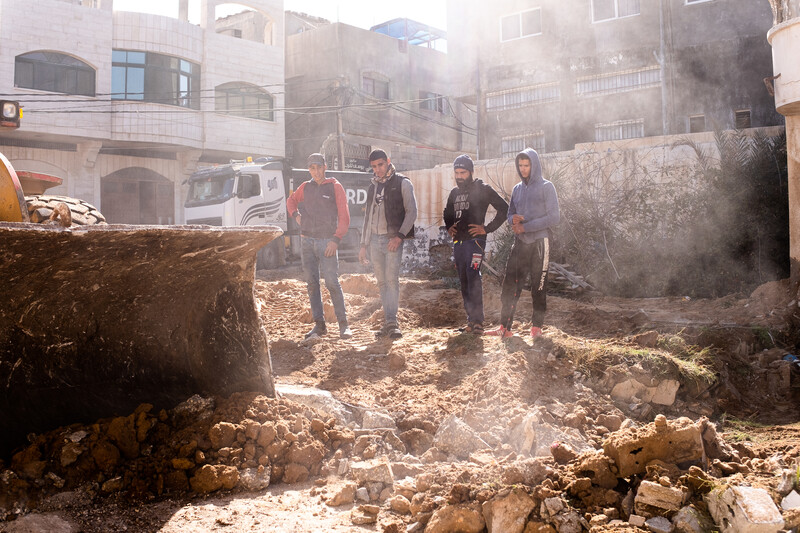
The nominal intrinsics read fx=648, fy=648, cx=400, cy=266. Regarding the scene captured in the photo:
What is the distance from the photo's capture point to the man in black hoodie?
18.7 feet

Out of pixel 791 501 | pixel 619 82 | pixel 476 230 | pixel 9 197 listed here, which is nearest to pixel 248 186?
pixel 476 230

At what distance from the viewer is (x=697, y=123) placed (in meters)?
17.2

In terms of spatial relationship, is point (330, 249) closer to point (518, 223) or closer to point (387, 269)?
point (387, 269)

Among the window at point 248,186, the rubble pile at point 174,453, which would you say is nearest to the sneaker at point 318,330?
the rubble pile at point 174,453

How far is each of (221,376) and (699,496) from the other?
2.41 m

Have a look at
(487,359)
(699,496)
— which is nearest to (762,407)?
(487,359)

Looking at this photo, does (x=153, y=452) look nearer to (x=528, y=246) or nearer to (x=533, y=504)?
(x=533, y=504)

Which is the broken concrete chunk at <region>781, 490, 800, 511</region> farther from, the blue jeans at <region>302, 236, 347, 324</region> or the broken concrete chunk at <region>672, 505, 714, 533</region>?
the blue jeans at <region>302, 236, 347, 324</region>

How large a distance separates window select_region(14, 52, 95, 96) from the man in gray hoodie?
692 inches

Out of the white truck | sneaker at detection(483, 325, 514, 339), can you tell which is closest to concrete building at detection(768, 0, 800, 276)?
sneaker at detection(483, 325, 514, 339)

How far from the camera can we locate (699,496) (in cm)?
254

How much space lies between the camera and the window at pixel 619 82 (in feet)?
57.7

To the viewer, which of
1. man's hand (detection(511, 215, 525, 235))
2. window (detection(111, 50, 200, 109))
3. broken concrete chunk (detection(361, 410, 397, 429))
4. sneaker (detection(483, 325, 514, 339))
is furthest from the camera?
window (detection(111, 50, 200, 109))

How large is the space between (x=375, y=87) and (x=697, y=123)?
43.7 ft
